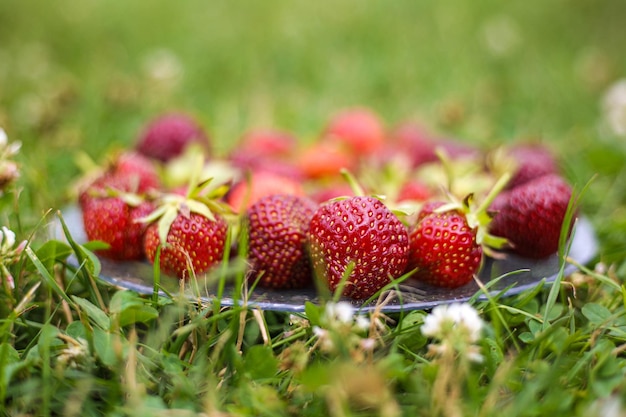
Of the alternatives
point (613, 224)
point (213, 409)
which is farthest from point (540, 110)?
point (213, 409)

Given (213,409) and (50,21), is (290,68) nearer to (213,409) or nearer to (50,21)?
(50,21)

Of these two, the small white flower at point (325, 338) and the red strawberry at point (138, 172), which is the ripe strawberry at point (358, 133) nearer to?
the red strawberry at point (138, 172)

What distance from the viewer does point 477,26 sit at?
3.40m

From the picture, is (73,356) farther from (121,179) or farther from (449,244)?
(449,244)

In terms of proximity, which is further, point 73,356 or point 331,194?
point 331,194

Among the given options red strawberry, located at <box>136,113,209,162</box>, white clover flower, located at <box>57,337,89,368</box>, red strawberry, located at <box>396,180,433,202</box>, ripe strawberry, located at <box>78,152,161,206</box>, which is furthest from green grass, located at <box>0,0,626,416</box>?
red strawberry, located at <box>396,180,433,202</box>

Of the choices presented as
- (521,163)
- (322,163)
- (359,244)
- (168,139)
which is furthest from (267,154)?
(359,244)

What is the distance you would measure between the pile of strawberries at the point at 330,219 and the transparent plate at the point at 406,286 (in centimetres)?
2

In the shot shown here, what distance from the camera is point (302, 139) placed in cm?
234

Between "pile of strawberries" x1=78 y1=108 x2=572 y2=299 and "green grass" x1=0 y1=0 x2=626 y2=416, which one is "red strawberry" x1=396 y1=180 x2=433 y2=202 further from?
"green grass" x1=0 y1=0 x2=626 y2=416

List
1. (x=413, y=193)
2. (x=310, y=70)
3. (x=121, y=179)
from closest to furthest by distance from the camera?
(x=121, y=179) → (x=413, y=193) → (x=310, y=70)

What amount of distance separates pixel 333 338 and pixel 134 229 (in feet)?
1.66

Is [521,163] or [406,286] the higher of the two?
[521,163]

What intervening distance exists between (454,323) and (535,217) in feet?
1.37
